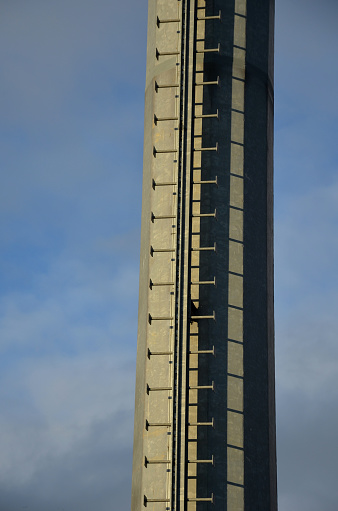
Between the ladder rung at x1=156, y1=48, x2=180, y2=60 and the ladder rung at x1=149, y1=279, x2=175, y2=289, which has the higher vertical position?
the ladder rung at x1=156, y1=48, x2=180, y2=60

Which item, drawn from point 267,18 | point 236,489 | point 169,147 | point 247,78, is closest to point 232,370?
point 236,489

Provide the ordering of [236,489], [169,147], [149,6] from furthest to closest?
[149,6], [169,147], [236,489]

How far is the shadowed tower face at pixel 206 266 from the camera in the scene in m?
53.4

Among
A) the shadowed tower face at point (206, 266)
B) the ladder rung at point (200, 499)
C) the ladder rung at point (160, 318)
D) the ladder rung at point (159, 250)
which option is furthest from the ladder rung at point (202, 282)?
the ladder rung at point (200, 499)

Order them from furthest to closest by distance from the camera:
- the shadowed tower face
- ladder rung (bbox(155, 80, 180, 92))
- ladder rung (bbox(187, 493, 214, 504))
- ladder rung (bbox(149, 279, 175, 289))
Answer: ladder rung (bbox(155, 80, 180, 92))
ladder rung (bbox(149, 279, 175, 289))
the shadowed tower face
ladder rung (bbox(187, 493, 214, 504))

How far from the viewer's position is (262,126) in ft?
199

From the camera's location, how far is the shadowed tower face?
53.4 meters

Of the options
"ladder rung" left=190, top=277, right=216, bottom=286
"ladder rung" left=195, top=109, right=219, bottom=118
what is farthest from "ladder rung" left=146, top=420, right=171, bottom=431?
"ladder rung" left=195, top=109, right=219, bottom=118

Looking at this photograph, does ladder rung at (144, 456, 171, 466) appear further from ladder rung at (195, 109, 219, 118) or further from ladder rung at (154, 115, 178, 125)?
ladder rung at (195, 109, 219, 118)

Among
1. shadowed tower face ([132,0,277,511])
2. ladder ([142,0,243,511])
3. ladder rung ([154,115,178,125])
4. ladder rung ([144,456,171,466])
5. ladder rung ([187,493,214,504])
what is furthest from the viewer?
ladder rung ([154,115,178,125])

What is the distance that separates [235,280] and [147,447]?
363 inches

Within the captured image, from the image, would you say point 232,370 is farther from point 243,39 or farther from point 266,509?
point 243,39

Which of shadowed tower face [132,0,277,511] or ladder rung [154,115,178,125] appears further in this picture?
ladder rung [154,115,178,125]

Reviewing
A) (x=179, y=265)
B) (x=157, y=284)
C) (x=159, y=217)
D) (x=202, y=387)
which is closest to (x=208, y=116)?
(x=159, y=217)
